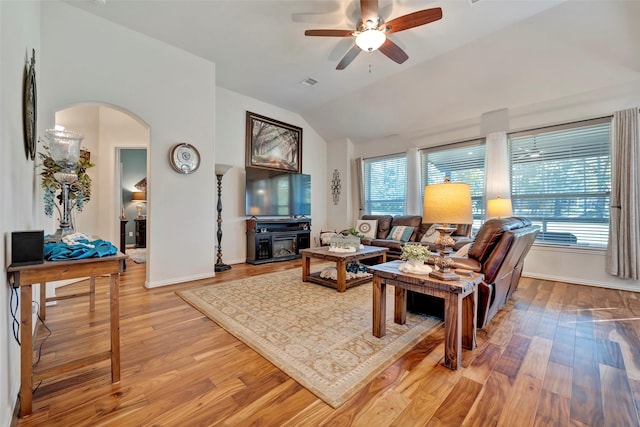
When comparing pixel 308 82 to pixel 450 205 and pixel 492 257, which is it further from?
pixel 492 257

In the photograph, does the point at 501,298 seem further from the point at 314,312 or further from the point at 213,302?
the point at 213,302

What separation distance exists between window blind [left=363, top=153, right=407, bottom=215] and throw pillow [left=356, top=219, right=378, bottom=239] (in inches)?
32.5

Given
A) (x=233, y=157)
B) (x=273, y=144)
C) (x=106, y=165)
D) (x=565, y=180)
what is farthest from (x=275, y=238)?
(x=565, y=180)

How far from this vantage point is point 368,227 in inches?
220

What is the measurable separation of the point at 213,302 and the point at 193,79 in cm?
321

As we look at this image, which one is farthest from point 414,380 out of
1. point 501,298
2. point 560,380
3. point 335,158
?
point 335,158

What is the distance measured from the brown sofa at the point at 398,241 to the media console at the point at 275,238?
4.87 feet

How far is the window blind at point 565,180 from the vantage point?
3760 millimetres

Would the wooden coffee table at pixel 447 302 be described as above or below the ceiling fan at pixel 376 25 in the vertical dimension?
below

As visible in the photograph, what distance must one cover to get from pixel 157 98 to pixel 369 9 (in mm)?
2906

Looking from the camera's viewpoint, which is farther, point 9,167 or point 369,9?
point 369,9

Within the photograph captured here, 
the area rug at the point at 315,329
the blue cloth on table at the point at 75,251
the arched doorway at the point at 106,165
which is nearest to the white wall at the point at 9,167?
the blue cloth on table at the point at 75,251

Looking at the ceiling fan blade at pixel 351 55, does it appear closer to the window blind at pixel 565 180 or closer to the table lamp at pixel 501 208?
the table lamp at pixel 501 208

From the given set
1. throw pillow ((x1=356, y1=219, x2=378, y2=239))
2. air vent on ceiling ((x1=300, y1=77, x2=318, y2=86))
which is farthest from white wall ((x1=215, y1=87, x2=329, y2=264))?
throw pillow ((x1=356, y1=219, x2=378, y2=239))
